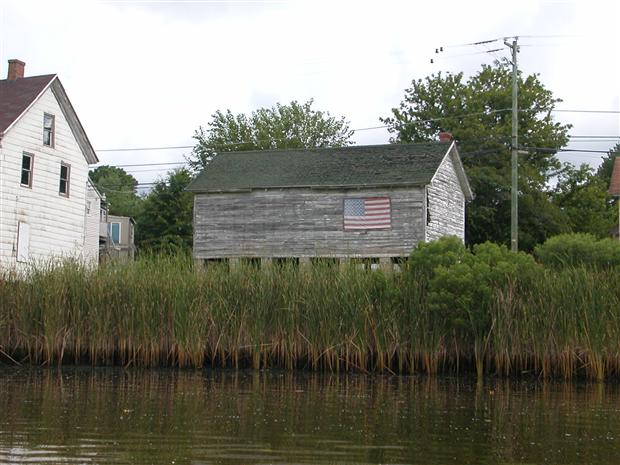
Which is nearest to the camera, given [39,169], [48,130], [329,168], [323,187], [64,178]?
[39,169]

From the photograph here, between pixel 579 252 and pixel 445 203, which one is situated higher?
pixel 445 203

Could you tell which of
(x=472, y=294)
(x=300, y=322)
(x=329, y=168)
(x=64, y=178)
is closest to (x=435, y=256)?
(x=472, y=294)

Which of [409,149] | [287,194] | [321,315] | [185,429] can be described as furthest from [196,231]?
[185,429]

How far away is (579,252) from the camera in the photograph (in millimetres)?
24766

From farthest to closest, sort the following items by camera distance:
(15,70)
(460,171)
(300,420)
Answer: (460,171) < (15,70) < (300,420)

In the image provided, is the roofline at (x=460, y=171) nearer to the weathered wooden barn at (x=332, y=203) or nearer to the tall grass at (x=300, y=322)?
the weathered wooden barn at (x=332, y=203)

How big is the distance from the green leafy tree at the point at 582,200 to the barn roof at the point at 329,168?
30.7 ft

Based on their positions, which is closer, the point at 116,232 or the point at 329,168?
the point at 329,168

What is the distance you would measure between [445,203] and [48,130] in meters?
15.8

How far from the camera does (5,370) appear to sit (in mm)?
19531

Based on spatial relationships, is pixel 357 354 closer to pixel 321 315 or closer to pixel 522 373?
pixel 321 315

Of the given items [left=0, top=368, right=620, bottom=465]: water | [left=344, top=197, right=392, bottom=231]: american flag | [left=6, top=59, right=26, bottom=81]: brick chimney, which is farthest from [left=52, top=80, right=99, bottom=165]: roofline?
[left=0, top=368, right=620, bottom=465]: water

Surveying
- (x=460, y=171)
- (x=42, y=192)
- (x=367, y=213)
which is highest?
(x=460, y=171)

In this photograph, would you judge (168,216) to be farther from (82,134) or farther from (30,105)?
(30,105)
